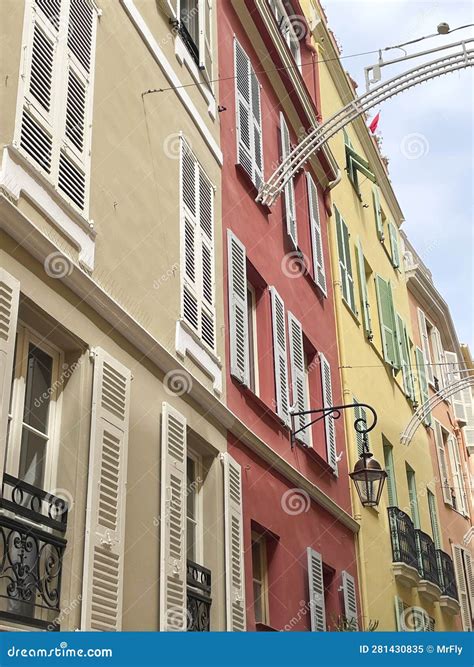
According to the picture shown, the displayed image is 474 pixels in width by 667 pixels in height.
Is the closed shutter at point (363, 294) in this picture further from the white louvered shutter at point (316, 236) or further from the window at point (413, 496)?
the window at point (413, 496)

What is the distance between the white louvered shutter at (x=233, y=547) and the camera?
9.19 metres

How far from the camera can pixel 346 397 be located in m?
16.0

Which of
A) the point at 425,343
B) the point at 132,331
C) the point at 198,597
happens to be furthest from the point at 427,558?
the point at 132,331

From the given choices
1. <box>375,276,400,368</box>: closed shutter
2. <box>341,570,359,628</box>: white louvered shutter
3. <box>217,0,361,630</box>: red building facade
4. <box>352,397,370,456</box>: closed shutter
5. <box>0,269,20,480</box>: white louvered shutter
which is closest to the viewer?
<box>0,269,20,480</box>: white louvered shutter

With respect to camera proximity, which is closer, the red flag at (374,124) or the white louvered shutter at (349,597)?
the white louvered shutter at (349,597)

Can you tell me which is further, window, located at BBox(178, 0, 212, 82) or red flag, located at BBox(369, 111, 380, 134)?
red flag, located at BBox(369, 111, 380, 134)

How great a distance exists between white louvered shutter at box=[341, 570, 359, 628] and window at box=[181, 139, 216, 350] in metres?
4.91

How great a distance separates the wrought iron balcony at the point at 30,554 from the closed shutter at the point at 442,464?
17.7 m

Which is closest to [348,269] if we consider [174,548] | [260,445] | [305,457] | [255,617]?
[305,457]

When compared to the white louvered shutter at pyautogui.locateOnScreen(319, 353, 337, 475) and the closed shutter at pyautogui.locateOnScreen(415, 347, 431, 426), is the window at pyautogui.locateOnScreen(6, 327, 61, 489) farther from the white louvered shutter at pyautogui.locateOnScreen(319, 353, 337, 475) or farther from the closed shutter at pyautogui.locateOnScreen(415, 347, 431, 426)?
the closed shutter at pyautogui.locateOnScreen(415, 347, 431, 426)

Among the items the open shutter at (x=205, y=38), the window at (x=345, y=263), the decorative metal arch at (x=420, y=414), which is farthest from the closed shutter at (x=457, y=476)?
the open shutter at (x=205, y=38)

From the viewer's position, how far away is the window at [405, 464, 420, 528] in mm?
19500

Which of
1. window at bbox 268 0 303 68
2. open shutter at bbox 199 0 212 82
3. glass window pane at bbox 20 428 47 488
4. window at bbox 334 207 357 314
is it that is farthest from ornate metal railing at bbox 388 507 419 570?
glass window pane at bbox 20 428 47 488

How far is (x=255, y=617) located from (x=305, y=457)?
9.55ft
